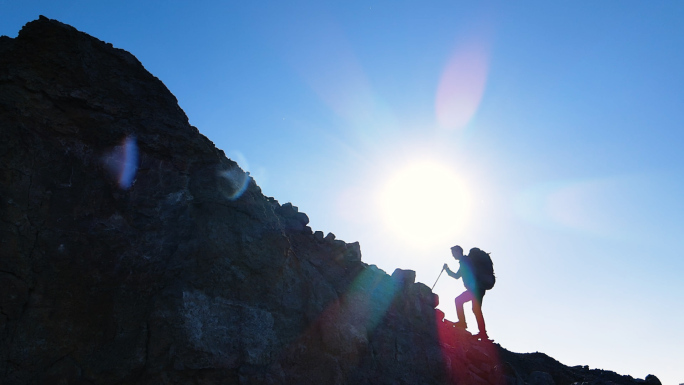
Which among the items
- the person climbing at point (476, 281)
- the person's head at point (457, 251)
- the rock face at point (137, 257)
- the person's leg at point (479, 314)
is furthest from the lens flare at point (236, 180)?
the person's leg at point (479, 314)

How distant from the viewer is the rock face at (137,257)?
737 centimetres

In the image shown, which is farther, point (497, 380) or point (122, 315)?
point (497, 380)

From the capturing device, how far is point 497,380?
11.7 metres

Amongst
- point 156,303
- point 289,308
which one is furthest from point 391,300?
point 156,303

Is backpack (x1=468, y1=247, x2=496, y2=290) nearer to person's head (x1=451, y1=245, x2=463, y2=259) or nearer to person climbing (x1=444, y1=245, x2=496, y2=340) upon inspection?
person climbing (x1=444, y1=245, x2=496, y2=340)

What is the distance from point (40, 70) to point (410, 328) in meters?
10.5

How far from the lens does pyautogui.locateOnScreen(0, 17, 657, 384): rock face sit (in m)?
7.37

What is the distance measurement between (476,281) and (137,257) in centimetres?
1057

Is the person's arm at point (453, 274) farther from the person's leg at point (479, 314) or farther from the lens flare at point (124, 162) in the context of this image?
the lens flare at point (124, 162)

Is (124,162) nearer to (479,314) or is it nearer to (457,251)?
(457,251)

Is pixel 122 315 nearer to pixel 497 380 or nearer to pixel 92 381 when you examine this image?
pixel 92 381

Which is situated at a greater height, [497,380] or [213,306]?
[497,380]

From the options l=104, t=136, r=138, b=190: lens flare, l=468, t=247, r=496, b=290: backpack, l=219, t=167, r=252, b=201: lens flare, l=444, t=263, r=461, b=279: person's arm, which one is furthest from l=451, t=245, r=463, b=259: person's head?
l=104, t=136, r=138, b=190: lens flare

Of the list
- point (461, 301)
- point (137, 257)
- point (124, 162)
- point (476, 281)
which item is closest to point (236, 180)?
point (124, 162)
